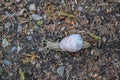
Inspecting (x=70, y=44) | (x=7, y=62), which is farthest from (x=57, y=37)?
(x=7, y=62)

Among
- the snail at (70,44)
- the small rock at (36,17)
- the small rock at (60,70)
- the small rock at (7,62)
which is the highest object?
the small rock at (36,17)

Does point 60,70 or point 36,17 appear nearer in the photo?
point 60,70

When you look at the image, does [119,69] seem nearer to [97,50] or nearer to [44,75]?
[97,50]

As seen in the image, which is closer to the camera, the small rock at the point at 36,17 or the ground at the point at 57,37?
the ground at the point at 57,37

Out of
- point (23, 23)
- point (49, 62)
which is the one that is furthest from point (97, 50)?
point (23, 23)

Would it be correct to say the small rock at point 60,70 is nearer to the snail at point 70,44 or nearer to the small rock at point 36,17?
the snail at point 70,44

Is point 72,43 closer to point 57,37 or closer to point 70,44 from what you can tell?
point 70,44

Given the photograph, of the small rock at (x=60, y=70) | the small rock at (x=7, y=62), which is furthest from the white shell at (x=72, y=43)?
the small rock at (x=7, y=62)
